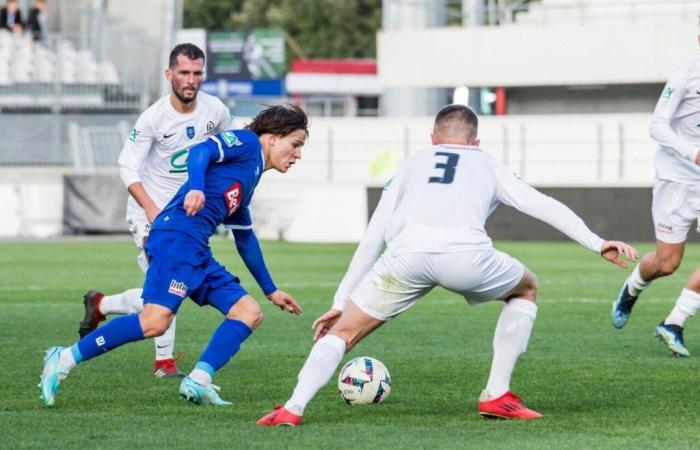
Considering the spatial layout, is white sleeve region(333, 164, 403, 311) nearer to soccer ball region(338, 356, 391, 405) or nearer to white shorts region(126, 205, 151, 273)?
soccer ball region(338, 356, 391, 405)

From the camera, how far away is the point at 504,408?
24.0ft

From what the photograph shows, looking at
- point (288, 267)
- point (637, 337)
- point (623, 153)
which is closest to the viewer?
point (637, 337)

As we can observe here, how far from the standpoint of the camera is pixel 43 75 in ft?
124

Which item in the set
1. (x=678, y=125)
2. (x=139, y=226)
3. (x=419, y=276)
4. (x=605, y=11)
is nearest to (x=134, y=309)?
(x=139, y=226)

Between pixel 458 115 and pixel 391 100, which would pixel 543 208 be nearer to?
pixel 458 115

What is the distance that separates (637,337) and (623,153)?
1986 centimetres

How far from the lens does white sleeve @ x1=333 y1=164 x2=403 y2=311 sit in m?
7.05

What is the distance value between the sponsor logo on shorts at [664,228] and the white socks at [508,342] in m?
3.59

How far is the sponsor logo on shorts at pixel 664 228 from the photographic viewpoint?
10688 mm

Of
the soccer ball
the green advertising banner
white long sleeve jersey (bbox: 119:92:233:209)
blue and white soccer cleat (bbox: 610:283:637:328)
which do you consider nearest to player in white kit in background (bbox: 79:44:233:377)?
white long sleeve jersey (bbox: 119:92:233:209)

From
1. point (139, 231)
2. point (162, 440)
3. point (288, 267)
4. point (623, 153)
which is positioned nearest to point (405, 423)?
point (162, 440)

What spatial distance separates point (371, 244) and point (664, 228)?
4.29 m

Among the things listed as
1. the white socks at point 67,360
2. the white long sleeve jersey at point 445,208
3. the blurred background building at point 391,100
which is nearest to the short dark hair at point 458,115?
the white long sleeve jersey at point 445,208

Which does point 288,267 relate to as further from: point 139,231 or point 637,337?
point 139,231
